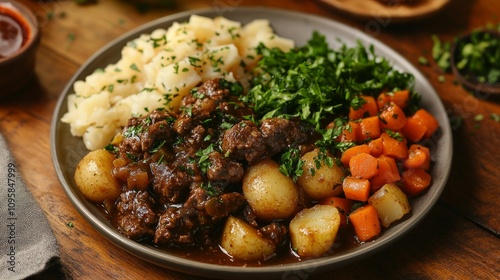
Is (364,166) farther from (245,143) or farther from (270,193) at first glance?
(245,143)

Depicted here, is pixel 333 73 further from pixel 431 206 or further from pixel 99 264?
pixel 99 264

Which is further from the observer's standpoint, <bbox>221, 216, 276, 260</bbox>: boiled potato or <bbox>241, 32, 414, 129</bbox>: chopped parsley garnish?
<bbox>241, 32, 414, 129</bbox>: chopped parsley garnish

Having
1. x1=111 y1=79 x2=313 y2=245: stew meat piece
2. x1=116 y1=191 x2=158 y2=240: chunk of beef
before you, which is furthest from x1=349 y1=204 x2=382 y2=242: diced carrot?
x1=116 y1=191 x2=158 y2=240: chunk of beef

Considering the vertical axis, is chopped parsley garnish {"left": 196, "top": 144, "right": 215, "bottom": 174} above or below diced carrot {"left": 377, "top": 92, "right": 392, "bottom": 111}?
below

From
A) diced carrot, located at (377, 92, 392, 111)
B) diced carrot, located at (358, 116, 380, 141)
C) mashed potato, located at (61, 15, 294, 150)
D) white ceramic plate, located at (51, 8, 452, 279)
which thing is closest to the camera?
white ceramic plate, located at (51, 8, 452, 279)

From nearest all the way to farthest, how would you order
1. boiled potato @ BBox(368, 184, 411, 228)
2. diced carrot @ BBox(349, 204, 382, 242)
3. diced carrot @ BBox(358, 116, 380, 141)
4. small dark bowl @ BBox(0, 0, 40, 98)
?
1. diced carrot @ BBox(349, 204, 382, 242)
2. boiled potato @ BBox(368, 184, 411, 228)
3. diced carrot @ BBox(358, 116, 380, 141)
4. small dark bowl @ BBox(0, 0, 40, 98)

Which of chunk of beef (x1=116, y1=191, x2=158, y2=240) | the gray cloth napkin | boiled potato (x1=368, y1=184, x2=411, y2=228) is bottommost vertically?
the gray cloth napkin

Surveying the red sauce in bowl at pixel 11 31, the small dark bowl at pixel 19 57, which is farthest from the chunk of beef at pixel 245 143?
the red sauce in bowl at pixel 11 31

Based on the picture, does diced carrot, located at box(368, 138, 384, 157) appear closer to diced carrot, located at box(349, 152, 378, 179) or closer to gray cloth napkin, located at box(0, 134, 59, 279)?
diced carrot, located at box(349, 152, 378, 179)
